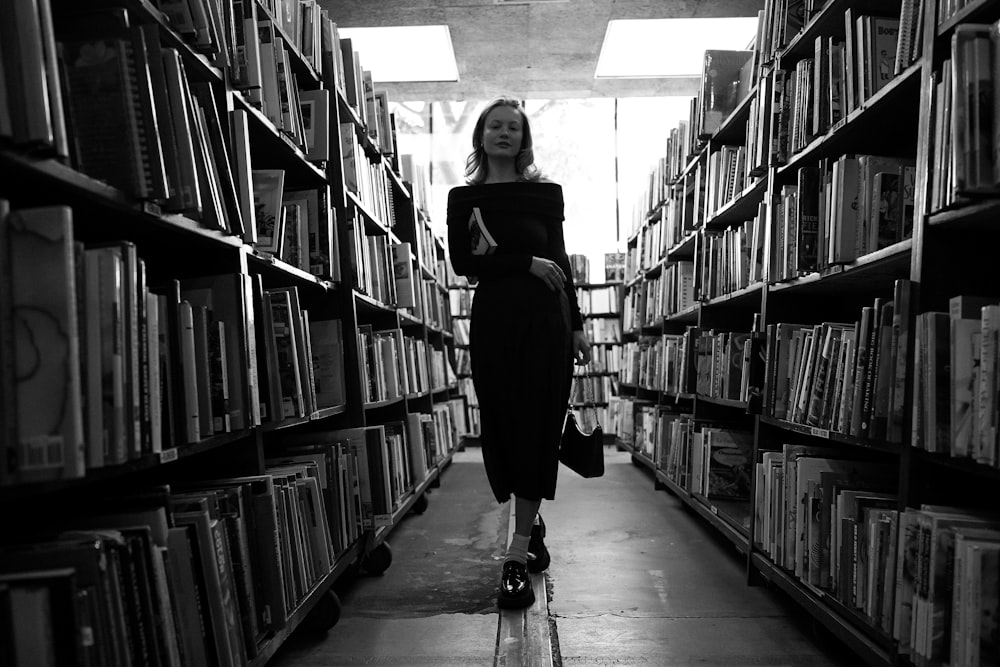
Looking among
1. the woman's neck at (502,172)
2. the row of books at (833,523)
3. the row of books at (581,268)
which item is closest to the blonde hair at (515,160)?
the woman's neck at (502,172)

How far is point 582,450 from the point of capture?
6.30 feet

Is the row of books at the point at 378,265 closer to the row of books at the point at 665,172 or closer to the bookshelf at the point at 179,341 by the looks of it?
the bookshelf at the point at 179,341

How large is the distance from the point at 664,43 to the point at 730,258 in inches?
110

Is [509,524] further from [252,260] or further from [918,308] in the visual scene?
[918,308]

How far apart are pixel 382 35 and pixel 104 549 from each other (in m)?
Result: 4.36

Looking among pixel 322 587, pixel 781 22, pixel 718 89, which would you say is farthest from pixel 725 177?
pixel 322 587

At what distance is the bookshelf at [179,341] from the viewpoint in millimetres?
729

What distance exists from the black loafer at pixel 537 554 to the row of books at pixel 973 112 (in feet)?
4.79

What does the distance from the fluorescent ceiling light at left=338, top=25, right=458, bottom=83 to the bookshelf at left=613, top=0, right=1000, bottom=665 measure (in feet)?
8.87

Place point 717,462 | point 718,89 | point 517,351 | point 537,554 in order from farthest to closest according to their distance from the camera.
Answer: point 718,89 < point 717,462 < point 537,554 < point 517,351

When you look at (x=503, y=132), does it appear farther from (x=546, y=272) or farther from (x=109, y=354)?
(x=109, y=354)

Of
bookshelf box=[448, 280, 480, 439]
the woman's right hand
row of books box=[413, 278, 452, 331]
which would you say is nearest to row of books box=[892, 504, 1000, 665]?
the woman's right hand

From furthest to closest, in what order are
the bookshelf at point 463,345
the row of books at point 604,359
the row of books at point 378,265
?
the row of books at point 604,359
the bookshelf at point 463,345
the row of books at point 378,265

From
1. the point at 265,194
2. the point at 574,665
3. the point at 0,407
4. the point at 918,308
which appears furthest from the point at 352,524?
the point at 918,308
